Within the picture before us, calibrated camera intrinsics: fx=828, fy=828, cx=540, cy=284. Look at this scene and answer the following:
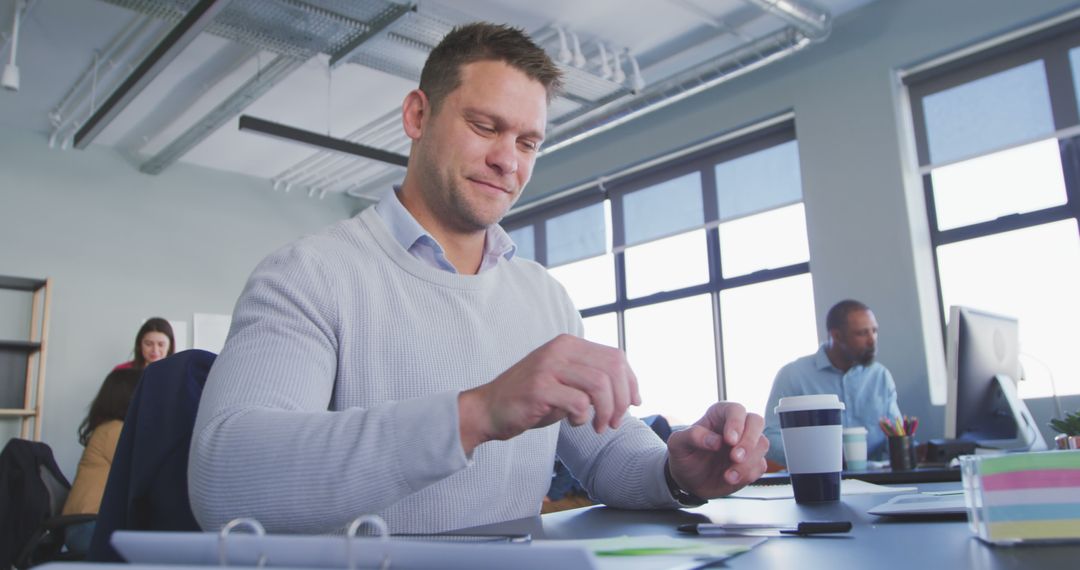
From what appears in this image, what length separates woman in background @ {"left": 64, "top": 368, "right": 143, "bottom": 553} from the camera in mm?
3023

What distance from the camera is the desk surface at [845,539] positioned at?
545 mm

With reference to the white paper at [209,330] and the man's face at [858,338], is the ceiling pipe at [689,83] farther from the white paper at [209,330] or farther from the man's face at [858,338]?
the white paper at [209,330]

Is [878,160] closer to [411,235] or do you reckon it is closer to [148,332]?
[411,235]

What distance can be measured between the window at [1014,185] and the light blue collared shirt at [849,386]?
53 cm

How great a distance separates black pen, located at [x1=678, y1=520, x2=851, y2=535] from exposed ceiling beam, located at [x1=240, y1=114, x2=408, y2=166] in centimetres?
425

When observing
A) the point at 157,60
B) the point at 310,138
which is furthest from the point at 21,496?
the point at 310,138

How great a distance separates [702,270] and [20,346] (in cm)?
455

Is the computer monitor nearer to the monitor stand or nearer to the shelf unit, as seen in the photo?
the monitor stand

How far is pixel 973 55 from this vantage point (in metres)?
4.42

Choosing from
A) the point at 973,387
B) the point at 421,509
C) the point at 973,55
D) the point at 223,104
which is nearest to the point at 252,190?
the point at 223,104

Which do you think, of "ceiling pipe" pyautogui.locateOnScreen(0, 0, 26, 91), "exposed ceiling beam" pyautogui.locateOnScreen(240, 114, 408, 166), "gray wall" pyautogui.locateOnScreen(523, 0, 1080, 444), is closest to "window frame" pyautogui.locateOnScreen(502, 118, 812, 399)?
"gray wall" pyautogui.locateOnScreen(523, 0, 1080, 444)

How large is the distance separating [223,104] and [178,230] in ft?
5.18

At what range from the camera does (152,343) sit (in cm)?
490

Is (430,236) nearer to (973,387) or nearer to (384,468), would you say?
(384,468)
